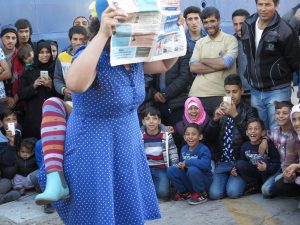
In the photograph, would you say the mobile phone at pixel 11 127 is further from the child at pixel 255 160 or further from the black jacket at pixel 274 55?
the black jacket at pixel 274 55

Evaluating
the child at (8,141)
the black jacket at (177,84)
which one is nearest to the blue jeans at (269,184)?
the black jacket at (177,84)

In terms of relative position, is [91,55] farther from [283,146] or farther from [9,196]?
[9,196]

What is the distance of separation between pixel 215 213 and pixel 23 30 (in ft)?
10.9

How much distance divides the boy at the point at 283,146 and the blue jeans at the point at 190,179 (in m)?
0.55

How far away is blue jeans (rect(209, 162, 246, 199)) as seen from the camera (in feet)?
17.2

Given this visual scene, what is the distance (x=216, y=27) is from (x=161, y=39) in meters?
3.31

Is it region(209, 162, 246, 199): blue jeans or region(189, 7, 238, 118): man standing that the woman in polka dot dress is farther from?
region(189, 7, 238, 118): man standing

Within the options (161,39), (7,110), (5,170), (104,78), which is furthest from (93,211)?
(7,110)

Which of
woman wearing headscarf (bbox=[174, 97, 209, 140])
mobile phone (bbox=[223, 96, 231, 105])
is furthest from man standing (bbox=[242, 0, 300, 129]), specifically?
woman wearing headscarf (bbox=[174, 97, 209, 140])

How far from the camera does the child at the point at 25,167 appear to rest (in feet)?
18.5

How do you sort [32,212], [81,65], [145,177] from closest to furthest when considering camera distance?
[81,65] < [145,177] < [32,212]

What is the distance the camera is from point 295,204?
16.2ft

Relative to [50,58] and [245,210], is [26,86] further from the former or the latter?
[245,210]

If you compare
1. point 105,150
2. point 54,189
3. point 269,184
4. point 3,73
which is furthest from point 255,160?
point 3,73
